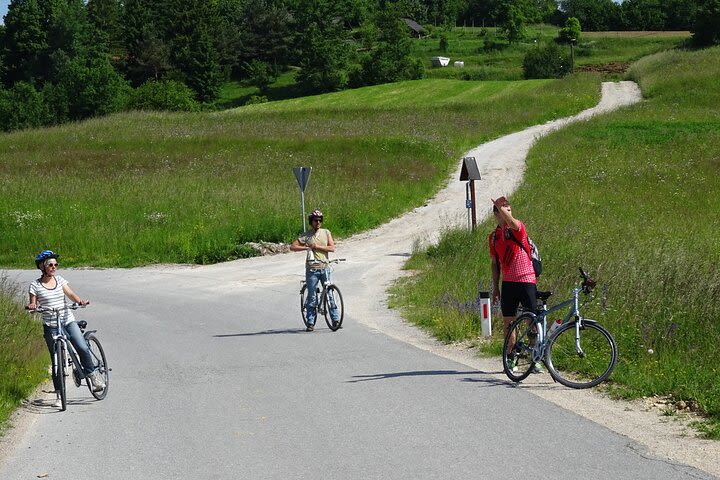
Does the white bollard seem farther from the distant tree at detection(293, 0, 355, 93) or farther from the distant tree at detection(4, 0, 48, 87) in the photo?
the distant tree at detection(4, 0, 48, 87)

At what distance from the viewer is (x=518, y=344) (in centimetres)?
1046

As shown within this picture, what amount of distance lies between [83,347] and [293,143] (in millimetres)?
39635

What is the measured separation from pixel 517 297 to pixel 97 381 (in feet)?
16.6

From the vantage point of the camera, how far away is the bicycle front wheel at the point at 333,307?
15.4 metres

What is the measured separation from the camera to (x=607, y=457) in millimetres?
7617

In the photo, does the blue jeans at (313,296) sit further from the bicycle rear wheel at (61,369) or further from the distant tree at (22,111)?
the distant tree at (22,111)

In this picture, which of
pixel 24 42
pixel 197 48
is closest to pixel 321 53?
pixel 197 48

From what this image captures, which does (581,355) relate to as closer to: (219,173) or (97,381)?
(97,381)

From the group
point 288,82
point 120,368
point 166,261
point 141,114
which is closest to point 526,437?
point 120,368

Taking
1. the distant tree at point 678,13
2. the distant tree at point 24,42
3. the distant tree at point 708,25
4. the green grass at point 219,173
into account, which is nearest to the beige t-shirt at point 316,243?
the green grass at point 219,173

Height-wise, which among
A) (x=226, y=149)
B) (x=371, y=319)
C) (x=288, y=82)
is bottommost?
(x=371, y=319)

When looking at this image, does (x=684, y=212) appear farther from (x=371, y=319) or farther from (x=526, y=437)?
(x=526, y=437)

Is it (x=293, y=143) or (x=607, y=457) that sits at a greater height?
(x=293, y=143)

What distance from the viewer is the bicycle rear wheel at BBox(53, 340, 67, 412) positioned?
414 inches
